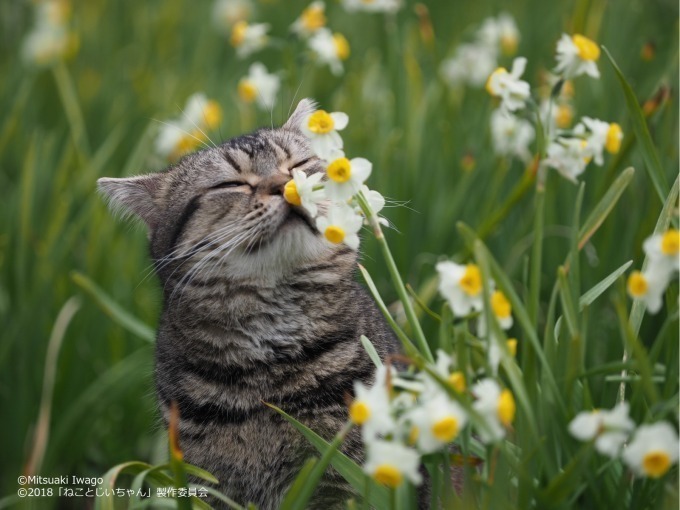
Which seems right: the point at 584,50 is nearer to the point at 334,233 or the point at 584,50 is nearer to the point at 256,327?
the point at 334,233

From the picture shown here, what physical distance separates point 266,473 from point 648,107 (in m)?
1.57

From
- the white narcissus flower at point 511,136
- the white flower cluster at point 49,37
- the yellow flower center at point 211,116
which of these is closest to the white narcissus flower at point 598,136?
the white narcissus flower at point 511,136

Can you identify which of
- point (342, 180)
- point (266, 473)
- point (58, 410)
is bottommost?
point (58, 410)

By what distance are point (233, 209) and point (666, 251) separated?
125 centimetres

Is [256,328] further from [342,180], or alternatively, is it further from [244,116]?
[244,116]

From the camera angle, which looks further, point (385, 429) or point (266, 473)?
point (266, 473)

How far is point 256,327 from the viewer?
2.22 m

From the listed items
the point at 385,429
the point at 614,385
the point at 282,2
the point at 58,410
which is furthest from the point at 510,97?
the point at 282,2

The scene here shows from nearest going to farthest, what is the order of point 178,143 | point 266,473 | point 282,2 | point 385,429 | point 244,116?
1. point 385,429
2. point 266,473
3. point 178,143
4. point 244,116
5. point 282,2

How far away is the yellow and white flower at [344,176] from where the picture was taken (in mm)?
1486

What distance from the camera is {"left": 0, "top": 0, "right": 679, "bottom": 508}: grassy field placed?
2852 mm

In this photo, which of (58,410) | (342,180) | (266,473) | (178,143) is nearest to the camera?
(342,180)

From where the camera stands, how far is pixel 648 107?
2570 millimetres

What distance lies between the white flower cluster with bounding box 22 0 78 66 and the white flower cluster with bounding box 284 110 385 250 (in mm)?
3602
